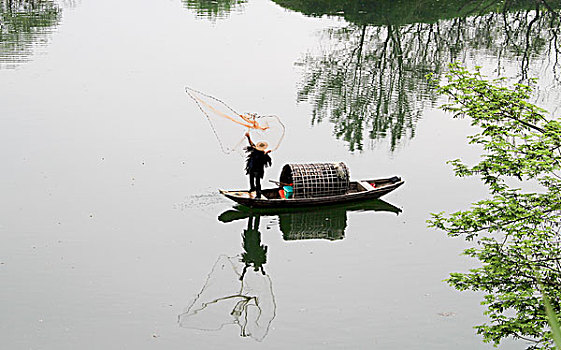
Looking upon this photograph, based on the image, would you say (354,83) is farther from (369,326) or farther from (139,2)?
(139,2)

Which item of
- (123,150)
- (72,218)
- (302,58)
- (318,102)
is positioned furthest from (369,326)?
(302,58)

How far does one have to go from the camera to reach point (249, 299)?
11789 millimetres

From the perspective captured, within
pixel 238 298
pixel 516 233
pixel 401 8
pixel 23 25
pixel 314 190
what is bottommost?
pixel 238 298

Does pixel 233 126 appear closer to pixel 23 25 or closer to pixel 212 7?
pixel 23 25

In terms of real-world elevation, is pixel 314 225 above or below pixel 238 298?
above

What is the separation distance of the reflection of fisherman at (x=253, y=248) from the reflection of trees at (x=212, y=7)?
2469 centimetres

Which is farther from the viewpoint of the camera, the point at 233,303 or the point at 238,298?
the point at 238,298

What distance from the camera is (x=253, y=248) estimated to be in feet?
44.7

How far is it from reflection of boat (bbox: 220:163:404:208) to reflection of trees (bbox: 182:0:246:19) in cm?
2384

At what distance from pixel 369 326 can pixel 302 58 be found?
18711 mm

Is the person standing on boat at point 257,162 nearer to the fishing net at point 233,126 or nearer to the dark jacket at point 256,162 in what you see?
the dark jacket at point 256,162

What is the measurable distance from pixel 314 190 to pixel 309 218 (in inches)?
22.7

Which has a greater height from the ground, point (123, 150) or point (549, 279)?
point (549, 279)

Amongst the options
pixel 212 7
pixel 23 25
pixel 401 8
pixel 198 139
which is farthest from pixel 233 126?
pixel 212 7
